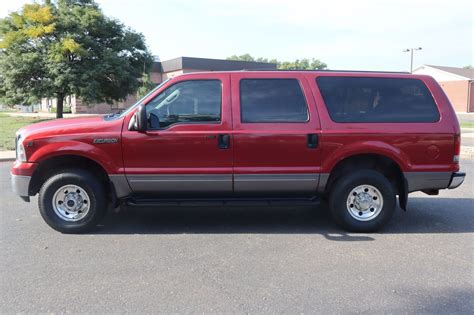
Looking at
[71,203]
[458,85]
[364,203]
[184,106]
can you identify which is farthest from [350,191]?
[458,85]

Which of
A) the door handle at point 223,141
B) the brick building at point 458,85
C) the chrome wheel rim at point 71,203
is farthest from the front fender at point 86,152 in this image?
the brick building at point 458,85

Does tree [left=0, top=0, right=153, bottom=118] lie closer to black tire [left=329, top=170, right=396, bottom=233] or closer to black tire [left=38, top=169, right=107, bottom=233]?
black tire [left=38, top=169, right=107, bottom=233]

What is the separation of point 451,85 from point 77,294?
62152 millimetres

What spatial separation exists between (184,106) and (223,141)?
2.16 ft

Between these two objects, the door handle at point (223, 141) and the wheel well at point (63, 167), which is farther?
the wheel well at point (63, 167)

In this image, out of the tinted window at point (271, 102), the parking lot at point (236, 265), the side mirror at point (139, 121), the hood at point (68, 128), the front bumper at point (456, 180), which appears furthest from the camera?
the front bumper at point (456, 180)

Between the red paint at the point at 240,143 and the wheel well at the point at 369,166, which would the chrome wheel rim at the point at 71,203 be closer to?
the red paint at the point at 240,143

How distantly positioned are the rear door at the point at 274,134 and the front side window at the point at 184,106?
26 centimetres

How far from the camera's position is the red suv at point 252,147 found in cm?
489

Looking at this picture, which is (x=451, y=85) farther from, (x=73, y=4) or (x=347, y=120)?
(x=347, y=120)

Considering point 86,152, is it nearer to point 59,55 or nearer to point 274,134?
point 274,134

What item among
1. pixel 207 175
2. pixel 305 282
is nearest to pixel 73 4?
pixel 207 175

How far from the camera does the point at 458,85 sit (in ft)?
180

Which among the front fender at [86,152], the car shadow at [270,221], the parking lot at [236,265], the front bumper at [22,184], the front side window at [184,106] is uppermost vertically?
the front side window at [184,106]
